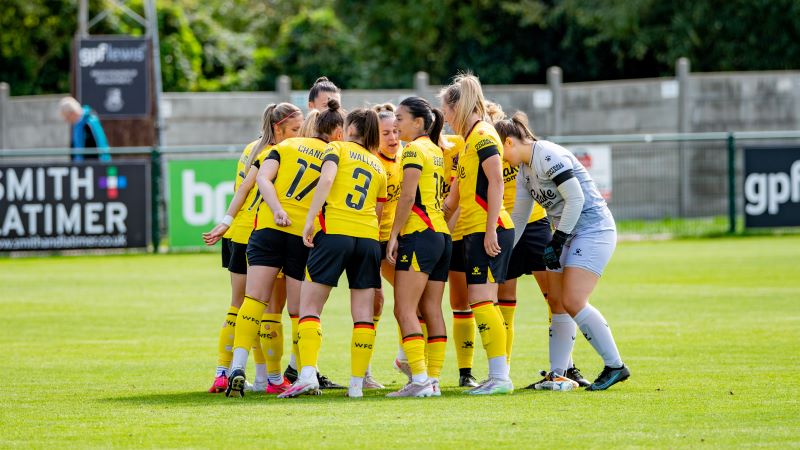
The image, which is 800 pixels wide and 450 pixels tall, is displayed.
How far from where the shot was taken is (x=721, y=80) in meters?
29.5

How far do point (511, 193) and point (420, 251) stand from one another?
1354 millimetres

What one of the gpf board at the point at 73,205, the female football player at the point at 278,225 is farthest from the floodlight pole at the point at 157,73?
the female football player at the point at 278,225

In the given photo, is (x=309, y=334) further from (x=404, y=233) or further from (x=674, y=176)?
(x=674, y=176)

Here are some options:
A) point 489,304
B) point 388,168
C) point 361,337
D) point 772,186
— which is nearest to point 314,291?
point 361,337

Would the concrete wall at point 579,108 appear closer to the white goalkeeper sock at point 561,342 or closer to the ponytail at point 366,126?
the white goalkeeper sock at point 561,342

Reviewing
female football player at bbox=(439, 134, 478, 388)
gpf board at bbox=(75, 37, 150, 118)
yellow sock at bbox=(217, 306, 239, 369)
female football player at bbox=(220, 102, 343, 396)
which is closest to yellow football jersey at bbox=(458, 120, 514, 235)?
female football player at bbox=(439, 134, 478, 388)

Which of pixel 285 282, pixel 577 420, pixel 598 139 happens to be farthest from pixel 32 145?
pixel 577 420

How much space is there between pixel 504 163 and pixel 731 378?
228 centimetres

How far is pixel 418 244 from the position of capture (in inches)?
360

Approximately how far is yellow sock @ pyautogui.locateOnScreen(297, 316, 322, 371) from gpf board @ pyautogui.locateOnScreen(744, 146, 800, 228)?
57.1ft

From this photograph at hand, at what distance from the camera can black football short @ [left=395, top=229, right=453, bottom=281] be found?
915 centimetres

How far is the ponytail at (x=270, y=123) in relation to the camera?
9.66 meters

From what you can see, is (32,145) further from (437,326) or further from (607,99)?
(437,326)

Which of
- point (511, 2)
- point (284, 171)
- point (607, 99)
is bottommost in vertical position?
point (284, 171)
